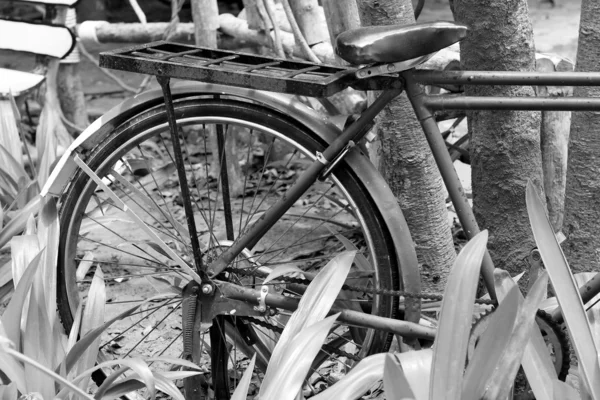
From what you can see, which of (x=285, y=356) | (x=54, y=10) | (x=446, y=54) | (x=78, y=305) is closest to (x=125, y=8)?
(x=54, y=10)

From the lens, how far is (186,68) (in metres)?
2.18

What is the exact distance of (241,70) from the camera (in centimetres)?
216

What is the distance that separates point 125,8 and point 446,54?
6.17 meters

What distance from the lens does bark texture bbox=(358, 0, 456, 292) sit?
2.52m

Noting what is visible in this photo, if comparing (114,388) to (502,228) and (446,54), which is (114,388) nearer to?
(502,228)

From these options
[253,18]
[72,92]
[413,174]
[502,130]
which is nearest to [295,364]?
[413,174]

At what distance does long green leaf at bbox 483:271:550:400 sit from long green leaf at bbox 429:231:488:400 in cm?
8

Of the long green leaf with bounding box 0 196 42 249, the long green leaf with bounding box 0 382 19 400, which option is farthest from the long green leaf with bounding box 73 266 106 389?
the long green leaf with bounding box 0 196 42 249

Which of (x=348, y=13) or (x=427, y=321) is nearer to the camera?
(x=427, y=321)

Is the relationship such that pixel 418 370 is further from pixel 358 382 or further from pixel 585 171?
pixel 585 171

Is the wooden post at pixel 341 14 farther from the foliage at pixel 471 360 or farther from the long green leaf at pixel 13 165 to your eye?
the long green leaf at pixel 13 165

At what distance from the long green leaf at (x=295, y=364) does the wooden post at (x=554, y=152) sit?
135cm

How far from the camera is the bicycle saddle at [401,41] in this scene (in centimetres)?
198

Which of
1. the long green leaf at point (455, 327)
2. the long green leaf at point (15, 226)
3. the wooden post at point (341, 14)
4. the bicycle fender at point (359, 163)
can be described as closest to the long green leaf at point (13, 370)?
the bicycle fender at point (359, 163)
